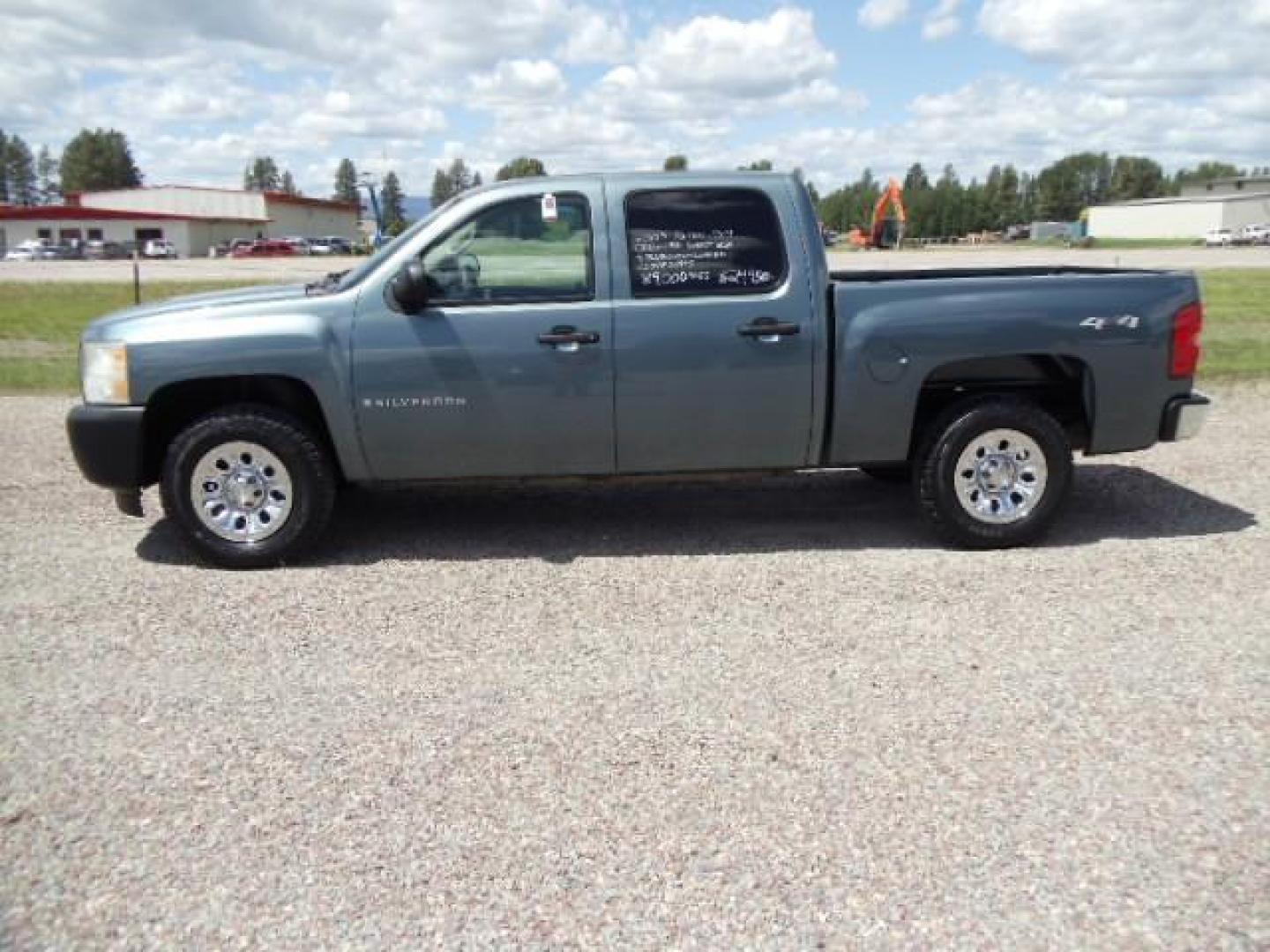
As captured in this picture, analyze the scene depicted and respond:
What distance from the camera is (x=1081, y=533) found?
6.11m

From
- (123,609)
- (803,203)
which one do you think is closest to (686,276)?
(803,203)

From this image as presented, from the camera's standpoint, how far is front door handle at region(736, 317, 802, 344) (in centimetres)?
550

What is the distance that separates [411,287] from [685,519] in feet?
7.15

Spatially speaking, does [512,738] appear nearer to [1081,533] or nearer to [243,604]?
[243,604]

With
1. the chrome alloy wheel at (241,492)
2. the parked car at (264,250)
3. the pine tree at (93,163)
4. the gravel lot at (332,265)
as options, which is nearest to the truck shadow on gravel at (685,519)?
the chrome alloy wheel at (241,492)

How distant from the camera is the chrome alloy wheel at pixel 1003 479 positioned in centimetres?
577

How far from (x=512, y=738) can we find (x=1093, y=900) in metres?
1.86

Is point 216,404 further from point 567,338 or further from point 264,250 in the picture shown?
point 264,250

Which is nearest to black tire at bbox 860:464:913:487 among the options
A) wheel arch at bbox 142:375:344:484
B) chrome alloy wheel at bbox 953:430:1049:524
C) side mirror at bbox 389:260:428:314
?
chrome alloy wheel at bbox 953:430:1049:524

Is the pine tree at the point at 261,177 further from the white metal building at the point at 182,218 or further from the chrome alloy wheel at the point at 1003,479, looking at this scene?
the chrome alloy wheel at the point at 1003,479

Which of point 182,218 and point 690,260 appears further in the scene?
point 182,218

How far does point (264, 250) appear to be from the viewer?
72.9 meters

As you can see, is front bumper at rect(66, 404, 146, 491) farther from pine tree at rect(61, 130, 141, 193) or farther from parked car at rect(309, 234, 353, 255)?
pine tree at rect(61, 130, 141, 193)

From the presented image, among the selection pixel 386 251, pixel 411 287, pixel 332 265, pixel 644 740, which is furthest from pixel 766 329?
pixel 332 265
